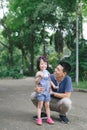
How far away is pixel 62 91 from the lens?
7.14m

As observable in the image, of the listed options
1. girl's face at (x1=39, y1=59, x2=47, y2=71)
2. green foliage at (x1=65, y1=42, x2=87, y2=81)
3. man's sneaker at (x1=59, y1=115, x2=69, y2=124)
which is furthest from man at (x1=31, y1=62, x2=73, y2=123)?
green foliage at (x1=65, y1=42, x2=87, y2=81)

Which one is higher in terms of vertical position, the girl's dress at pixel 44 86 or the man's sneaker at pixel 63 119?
the girl's dress at pixel 44 86

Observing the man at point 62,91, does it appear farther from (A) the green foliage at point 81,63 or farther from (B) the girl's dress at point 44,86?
(A) the green foliage at point 81,63

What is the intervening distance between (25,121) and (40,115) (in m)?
0.36

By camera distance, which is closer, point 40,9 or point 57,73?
point 57,73

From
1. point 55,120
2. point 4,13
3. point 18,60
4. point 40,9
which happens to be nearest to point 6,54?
point 18,60

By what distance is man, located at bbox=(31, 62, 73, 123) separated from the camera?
276 inches

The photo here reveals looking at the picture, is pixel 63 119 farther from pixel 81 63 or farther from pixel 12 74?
pixel 12 74

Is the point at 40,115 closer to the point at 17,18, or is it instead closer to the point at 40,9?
the point at 40,9

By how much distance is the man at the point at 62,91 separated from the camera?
7020 mm

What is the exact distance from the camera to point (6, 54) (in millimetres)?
44156

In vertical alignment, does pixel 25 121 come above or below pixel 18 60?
below

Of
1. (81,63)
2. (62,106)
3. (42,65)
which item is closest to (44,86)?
(42,65)

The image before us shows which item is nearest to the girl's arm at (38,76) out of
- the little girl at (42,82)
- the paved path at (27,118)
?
the little girl at (42,82)
